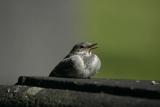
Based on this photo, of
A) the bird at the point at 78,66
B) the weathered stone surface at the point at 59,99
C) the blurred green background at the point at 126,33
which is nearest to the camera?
the weathered stone surface at the point at 59,99

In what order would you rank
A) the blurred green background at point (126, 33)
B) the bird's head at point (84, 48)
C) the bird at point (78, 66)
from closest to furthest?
the bird at point (78, 66), the bird's head at point (84, 48), the blurred green background at point (126, 33)

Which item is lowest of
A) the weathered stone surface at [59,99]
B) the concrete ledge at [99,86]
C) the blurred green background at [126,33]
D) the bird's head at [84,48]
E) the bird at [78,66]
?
the blurred green background at [126,33]

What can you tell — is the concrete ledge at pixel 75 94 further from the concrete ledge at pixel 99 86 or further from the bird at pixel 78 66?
the bird at pixel 78 66

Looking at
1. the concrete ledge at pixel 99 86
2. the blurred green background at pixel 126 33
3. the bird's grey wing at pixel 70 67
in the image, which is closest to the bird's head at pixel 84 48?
the bird's grey wing at pixel 70 67

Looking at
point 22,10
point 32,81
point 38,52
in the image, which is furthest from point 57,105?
point 22,10

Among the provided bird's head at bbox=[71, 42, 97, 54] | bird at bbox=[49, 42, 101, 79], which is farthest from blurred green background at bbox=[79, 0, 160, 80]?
bird at bbox=[49, 42, 101, 79]

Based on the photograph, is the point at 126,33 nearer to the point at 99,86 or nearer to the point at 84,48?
the point at 84,48

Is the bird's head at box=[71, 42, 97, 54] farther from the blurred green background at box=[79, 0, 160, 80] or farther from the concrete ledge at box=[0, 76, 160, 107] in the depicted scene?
the blurred green background at box=[79, 0, 160, 80]

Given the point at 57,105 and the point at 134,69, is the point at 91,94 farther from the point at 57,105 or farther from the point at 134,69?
the point at 134,69

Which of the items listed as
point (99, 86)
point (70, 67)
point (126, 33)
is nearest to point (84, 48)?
point (70, 67)
